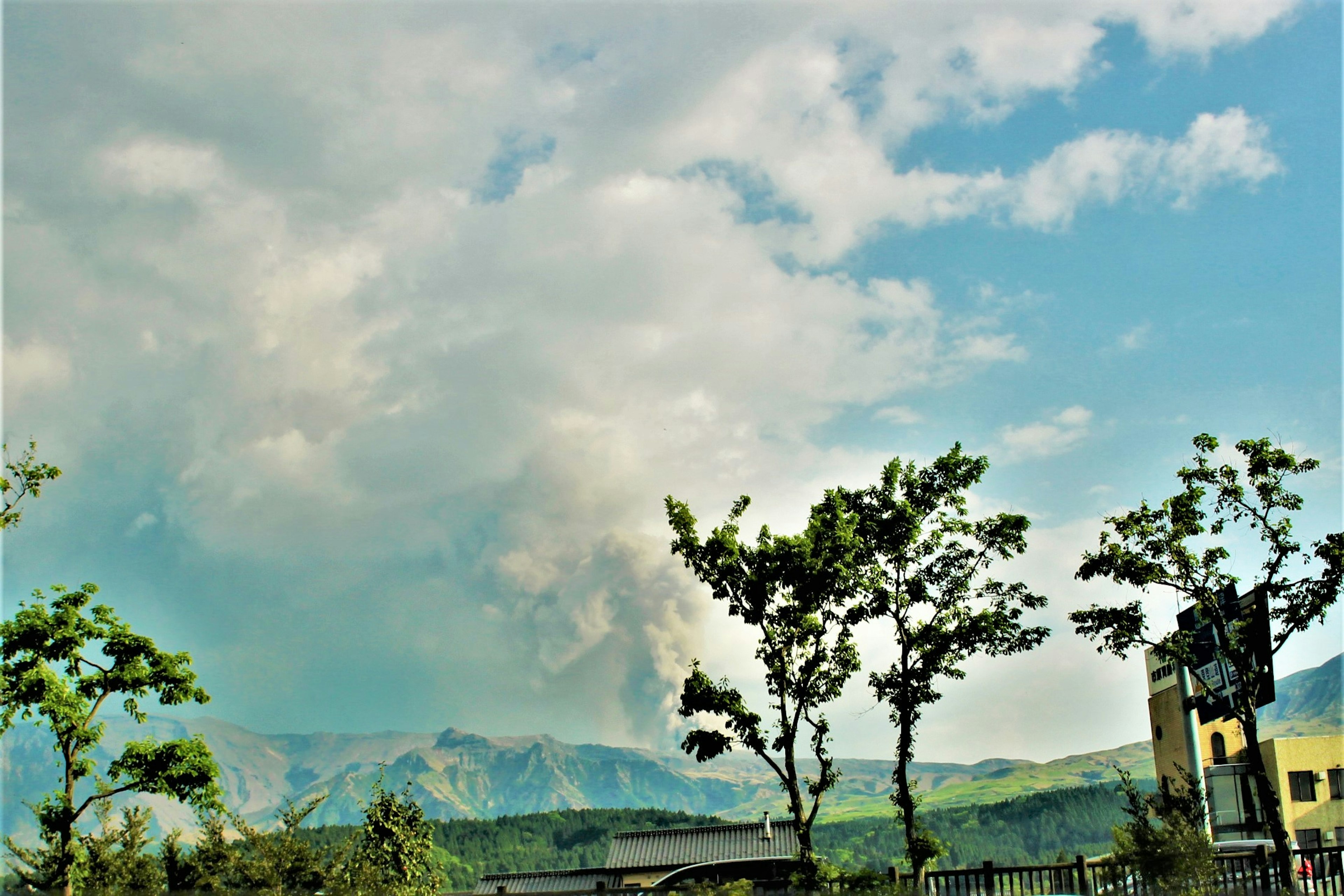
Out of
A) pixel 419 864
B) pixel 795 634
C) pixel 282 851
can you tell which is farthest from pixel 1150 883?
pixel 419 864

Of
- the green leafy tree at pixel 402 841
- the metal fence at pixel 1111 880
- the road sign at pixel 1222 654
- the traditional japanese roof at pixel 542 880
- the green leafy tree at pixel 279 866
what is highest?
the road sign at pixel 1222 654

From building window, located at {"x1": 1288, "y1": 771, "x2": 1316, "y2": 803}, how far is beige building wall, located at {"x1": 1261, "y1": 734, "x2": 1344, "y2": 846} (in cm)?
12

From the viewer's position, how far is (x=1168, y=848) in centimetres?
1642

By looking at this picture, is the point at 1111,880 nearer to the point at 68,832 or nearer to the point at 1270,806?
the point at 1270,806

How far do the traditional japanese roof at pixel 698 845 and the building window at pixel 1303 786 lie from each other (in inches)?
1331

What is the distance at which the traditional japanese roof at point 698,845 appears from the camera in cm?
4578

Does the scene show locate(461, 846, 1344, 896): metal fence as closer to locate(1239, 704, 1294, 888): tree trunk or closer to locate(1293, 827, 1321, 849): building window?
locate(1239, 704, 1294, 888): tree trunk

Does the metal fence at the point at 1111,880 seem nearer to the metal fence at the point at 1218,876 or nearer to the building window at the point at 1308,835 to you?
the metal fence at the point at 1218,876

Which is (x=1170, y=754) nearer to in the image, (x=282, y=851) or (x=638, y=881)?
(x=638, y=881)

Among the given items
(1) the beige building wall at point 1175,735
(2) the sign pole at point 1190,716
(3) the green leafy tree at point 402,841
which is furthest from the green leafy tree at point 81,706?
(1) the beige building wall at point 1175,735

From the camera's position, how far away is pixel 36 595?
23.8m

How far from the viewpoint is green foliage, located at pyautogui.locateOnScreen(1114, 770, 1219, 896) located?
16.2 metres

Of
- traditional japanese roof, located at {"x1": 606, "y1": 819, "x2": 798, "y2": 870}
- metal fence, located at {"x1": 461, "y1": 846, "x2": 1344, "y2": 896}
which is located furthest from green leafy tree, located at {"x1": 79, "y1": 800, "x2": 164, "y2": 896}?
traditional japanese roof, located at {"x1": 606, "y1": 819, "x2": 798, "y2": 870}

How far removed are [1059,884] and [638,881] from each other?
105 feet
